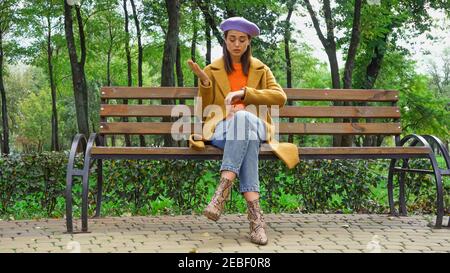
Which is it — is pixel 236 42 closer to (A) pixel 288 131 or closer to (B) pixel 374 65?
(A) pixel 288 131

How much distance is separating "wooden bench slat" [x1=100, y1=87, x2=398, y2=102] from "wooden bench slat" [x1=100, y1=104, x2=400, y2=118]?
0.32ft

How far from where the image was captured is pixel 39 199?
23.4 ft

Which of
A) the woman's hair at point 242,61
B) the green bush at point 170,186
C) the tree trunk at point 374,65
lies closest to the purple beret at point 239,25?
the woman's hair at point 242,61

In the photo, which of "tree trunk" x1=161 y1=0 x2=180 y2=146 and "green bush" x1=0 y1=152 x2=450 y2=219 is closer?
"green bush" x1=0 y1=152 x2=450 y2=219

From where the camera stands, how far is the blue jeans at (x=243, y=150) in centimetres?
461

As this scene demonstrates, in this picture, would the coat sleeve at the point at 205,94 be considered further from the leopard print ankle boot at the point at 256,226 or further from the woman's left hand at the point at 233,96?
the leopard print ankle boot at the point at 256,226

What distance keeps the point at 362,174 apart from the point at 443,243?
237 centimetres

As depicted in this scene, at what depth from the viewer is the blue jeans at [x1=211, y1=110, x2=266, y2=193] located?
15.1ft

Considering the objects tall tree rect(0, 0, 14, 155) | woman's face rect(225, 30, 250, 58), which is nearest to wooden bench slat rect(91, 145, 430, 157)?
woman's face rect(225, 30, 250, 58)

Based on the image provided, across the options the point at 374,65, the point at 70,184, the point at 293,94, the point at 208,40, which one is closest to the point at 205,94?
the point at 293,94

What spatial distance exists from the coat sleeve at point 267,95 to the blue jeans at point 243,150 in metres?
0.28

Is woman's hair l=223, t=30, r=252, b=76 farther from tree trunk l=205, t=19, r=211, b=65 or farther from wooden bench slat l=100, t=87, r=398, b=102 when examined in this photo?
tree trunk l=205, t=19, r=211, b=65

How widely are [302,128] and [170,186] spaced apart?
1.72 m
